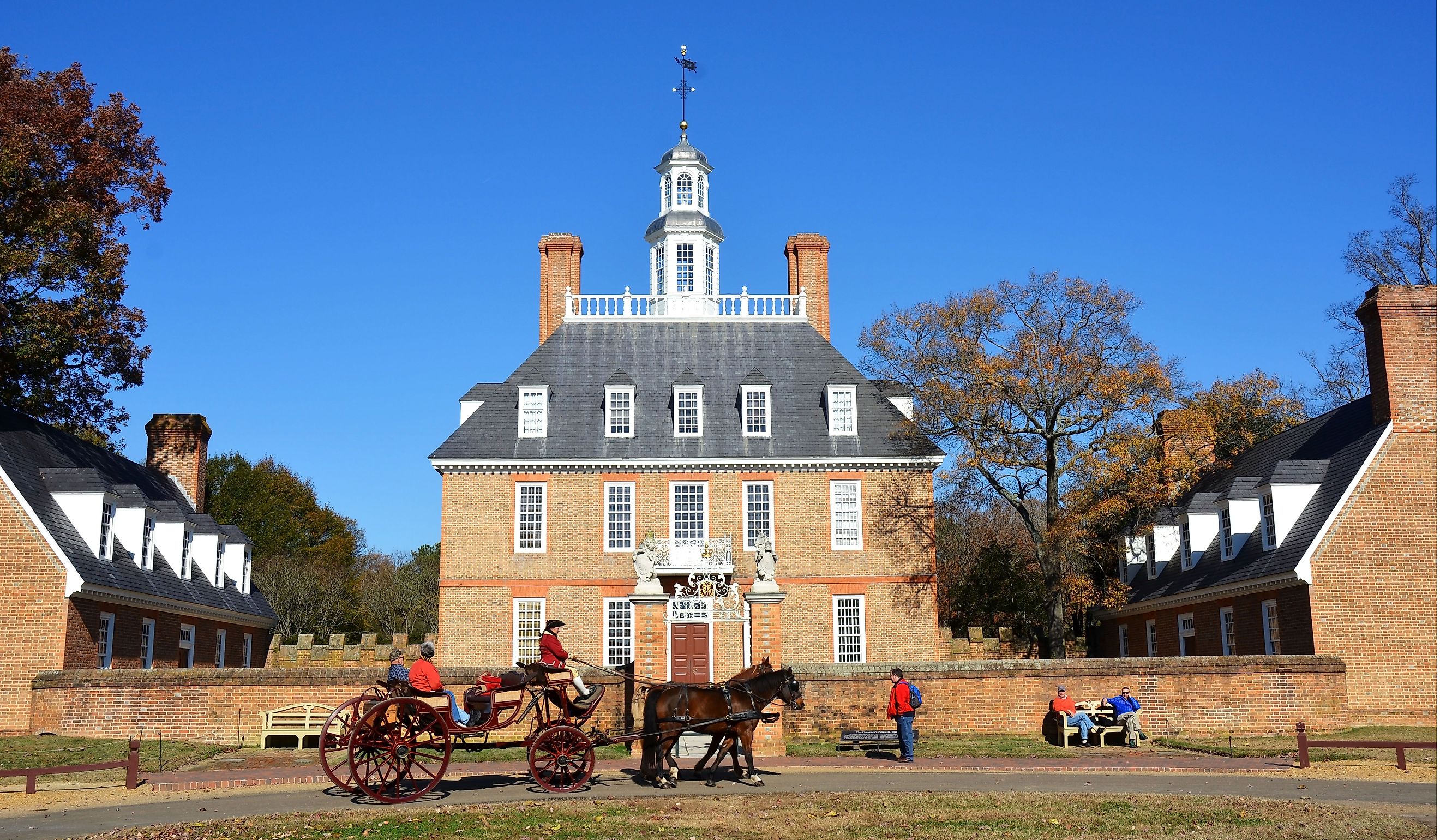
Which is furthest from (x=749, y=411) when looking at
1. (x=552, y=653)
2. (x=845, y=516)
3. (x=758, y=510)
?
(x=552, y=653)

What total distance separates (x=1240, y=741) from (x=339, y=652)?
2163cm

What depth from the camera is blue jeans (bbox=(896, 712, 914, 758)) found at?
1855cm

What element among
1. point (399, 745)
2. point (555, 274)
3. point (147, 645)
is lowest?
point (399, 745)

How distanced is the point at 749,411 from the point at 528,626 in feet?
29.5

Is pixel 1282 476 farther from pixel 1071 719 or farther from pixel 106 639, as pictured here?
pixel 106 639

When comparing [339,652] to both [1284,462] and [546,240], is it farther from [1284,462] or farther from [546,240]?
[1284,462]

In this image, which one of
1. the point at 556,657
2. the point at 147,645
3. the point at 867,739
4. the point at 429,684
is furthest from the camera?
the point at 147,645

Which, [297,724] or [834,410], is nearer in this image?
[297,724]

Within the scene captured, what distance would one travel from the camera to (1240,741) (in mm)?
21312

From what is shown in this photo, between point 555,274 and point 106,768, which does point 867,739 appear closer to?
point 106,768

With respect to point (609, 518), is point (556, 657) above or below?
below

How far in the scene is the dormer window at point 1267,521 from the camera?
2825 centimetres

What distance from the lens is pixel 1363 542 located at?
85.4 ft

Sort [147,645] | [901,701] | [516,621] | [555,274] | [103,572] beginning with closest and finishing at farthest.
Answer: [901,701]
[103,572]
[147,645]
[516,621]
[555,274]
